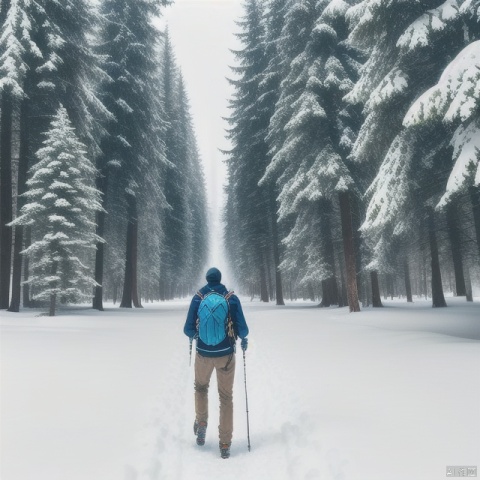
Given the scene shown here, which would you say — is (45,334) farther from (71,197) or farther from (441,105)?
(441,105)

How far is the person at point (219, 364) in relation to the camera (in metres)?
4.48

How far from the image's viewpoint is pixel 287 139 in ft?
61.3

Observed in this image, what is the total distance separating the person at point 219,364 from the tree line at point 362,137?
16.7 ft

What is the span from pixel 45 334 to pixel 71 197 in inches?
264

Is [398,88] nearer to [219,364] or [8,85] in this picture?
[219,364]

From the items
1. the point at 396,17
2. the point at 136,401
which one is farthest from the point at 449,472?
the point at 396,17

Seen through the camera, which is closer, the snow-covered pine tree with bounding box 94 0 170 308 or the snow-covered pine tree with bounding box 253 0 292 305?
the snow-covered pine tree with bounding box 94 0 170 308

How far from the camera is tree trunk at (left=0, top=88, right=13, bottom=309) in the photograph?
15961 mm

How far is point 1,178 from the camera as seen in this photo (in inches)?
643

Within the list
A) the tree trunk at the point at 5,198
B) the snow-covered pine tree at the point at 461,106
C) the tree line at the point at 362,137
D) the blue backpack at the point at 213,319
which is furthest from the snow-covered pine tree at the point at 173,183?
the blue backpack at the point at 213,319

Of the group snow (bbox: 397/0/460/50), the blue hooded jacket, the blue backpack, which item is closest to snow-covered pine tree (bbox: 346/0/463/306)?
snow (bbox: 397/0/460/50)

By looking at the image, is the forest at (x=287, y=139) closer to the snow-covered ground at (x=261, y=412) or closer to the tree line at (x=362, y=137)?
the tree line at (x=362, y=137)

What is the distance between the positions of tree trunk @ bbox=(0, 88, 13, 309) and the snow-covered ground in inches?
275

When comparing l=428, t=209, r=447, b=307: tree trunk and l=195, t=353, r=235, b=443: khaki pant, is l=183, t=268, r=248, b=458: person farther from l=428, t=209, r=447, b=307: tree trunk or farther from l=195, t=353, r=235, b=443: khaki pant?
l=428, t=209, r=447, b=307: tree trunk
